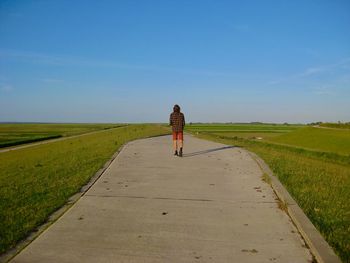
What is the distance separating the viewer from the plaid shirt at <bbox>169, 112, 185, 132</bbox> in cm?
1401

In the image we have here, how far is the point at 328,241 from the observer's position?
4828 millimetres

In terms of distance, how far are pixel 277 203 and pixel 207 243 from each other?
2530mm

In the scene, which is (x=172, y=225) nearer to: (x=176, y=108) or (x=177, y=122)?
(x=177, y=122)

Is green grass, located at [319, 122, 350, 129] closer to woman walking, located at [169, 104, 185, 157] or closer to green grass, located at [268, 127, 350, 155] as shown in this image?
green grass, located at [268, 127, 350, 155]

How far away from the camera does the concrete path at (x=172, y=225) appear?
434 cm

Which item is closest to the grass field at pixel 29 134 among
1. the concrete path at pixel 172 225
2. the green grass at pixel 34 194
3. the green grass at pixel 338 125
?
the green grass at pixel 34 194

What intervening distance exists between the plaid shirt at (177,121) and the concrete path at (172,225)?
16.1 ft

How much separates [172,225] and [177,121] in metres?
8.80

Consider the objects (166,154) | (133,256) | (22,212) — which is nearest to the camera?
(133,256)

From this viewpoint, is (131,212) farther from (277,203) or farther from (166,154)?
(166,154)

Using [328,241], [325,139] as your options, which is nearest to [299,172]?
[328,241]

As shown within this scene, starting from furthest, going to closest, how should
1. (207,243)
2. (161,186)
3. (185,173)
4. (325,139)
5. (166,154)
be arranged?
1. (325,139)
2. (166,154)
3. (185,173)
4. (161,186)
5. (207,243)

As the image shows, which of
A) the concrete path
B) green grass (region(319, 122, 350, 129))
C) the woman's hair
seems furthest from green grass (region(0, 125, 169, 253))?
green grass (region(319, 122, 350, 129))

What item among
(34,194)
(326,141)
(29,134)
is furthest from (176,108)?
(29,134)
